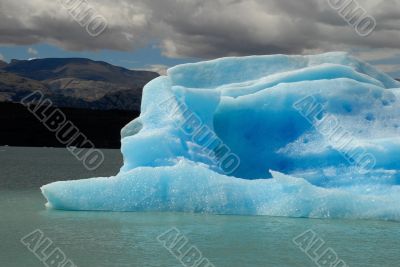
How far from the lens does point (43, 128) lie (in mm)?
70312

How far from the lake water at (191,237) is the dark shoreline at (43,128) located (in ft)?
189

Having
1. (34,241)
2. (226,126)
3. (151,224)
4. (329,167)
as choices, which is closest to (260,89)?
(226,126)

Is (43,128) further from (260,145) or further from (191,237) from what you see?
(191,237)

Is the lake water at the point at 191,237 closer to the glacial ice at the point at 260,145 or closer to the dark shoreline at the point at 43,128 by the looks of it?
the glacial ice at the point at 260,145

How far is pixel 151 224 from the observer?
773cm

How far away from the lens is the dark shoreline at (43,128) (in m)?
66.5

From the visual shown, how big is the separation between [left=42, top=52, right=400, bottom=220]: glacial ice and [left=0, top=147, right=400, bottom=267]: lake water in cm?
32

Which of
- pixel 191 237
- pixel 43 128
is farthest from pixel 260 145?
pixel 43 128

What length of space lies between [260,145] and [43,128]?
62260mm


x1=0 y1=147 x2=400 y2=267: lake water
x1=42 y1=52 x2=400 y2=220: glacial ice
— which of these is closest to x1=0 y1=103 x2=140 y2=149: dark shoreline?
x1=42 y1=52 x2=400 y2=220: glacial ice

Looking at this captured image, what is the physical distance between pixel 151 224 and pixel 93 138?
198ft

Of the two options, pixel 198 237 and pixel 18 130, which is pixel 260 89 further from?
pixel 18 130

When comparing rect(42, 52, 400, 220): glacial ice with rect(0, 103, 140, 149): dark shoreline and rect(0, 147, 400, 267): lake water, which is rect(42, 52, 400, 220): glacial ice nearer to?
rect(0, 147, 400, 267): lake water

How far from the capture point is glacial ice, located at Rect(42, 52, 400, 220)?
29.0 ft
